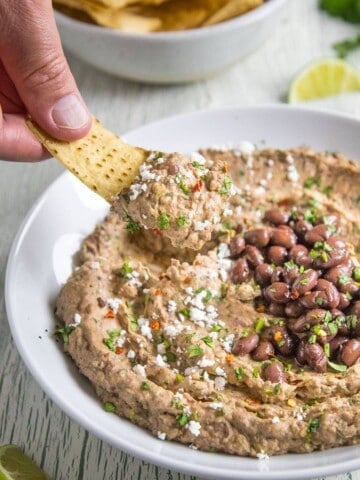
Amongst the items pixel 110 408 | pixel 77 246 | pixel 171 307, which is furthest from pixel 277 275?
pixel 77 246

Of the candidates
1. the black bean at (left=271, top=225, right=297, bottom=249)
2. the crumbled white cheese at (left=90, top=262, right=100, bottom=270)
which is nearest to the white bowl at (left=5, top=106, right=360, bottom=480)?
the crumbled white cheese at (left=90, top=262, right=100, bottom=270)

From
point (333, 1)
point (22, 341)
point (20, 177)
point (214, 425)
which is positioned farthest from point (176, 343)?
point (333, 1)

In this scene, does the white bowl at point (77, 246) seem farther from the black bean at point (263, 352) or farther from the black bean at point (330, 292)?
the black bean at point (330, 292)

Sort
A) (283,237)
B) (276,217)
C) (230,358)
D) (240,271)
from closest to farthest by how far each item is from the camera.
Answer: (230,358) < (240,271) < (283,237) < (276,217)

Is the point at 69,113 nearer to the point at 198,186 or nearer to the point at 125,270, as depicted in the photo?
the point at 198,186

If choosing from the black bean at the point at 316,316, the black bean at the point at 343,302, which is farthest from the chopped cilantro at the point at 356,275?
the black bean at the point at 316,316

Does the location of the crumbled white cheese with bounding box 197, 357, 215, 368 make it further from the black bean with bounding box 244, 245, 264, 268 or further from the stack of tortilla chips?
the stack of tortilla chips

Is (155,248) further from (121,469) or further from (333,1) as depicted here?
(333,1)
